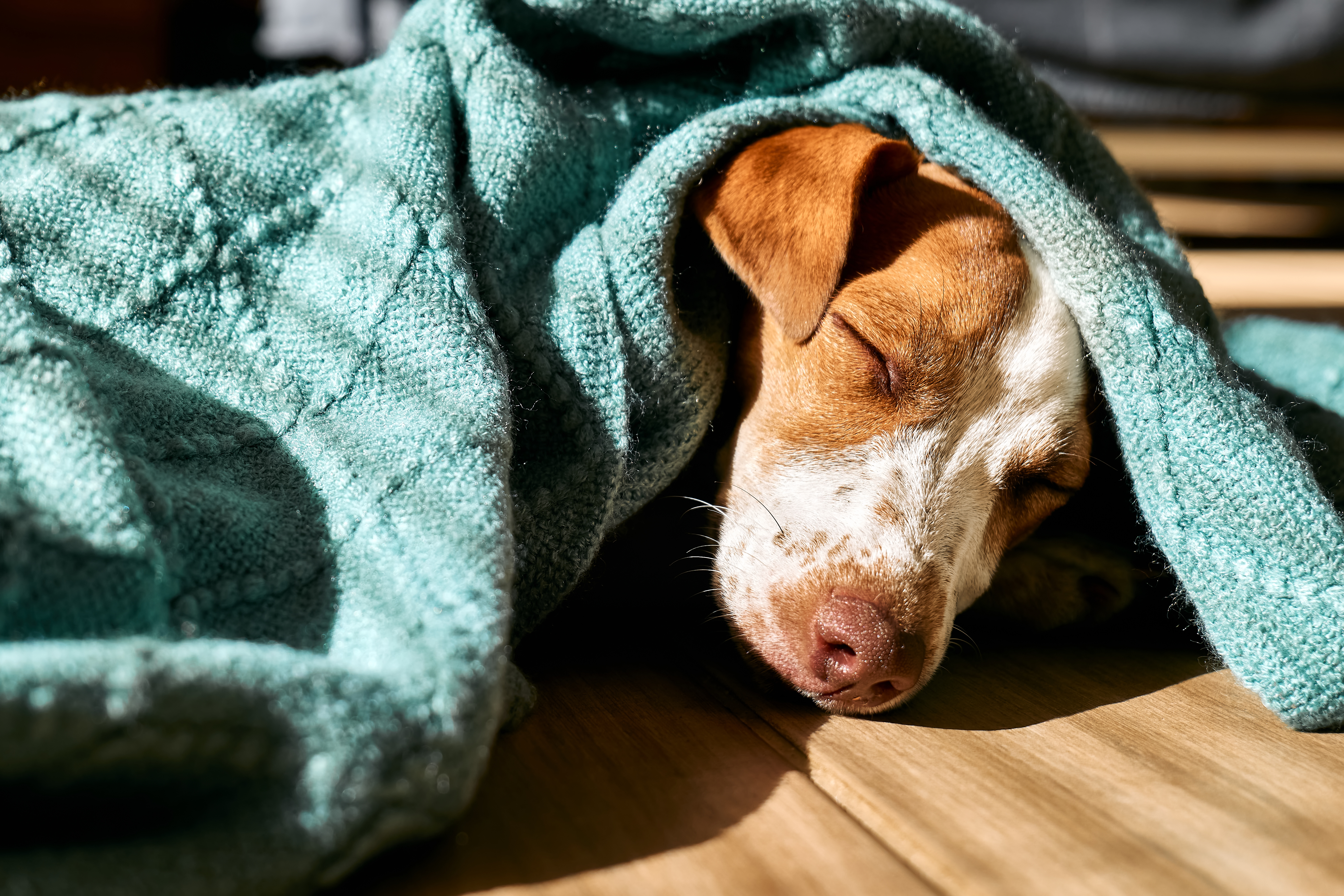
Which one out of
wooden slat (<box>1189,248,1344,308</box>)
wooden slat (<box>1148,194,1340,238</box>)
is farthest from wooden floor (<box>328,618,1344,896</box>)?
wooden slat (<box>1148,194,1340,238</box>)

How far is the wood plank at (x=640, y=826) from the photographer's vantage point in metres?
0.74

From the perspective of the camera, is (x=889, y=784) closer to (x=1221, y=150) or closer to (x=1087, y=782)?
(x=1087, y=782)

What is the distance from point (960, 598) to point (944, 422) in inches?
8.0

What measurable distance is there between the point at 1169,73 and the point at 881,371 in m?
1.67

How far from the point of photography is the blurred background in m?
2.37

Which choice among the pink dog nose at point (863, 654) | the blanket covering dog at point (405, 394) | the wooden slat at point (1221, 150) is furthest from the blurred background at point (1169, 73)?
the pink dog nose at point (863, 654)

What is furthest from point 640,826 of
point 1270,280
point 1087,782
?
point 1270,280

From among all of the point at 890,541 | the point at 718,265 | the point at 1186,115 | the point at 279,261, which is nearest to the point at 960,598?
the point at 890,541

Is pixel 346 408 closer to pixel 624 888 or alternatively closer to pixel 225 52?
pixel 624 888

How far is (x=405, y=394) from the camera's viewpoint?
100cm

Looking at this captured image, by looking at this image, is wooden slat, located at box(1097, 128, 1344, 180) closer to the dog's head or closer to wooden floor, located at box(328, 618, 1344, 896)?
the dog's head

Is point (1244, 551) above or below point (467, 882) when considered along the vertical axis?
above

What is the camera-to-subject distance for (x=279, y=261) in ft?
3.66

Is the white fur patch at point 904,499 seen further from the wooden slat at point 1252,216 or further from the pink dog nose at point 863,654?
the wooden slat at point 1252,216
